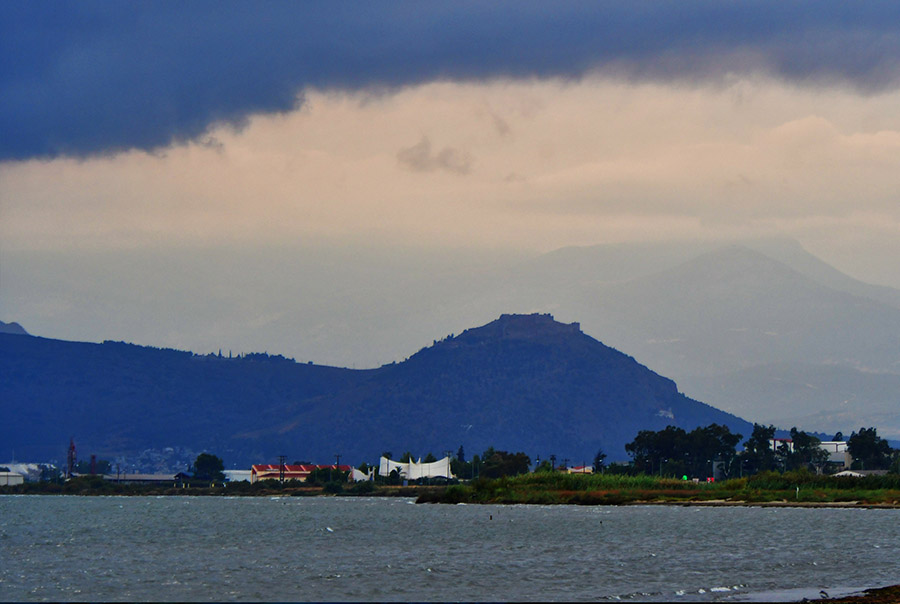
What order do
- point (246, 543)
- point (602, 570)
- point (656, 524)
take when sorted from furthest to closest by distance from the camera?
1. point (656, 524)
2. point (246, 543)
3. point (602, 570)

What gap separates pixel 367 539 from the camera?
137m

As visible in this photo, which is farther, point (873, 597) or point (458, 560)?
point (458, 560)

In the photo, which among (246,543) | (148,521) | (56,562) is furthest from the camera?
(148,521)

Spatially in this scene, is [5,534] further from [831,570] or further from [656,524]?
[831,570]

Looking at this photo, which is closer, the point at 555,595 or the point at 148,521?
the point at 555,595

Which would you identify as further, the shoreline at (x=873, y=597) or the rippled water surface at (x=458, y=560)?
the rippled water surface at (x=458, y=560)

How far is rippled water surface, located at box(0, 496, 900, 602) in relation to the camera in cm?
7994

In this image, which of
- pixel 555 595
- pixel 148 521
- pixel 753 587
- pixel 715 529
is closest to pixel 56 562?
pixel 555 595

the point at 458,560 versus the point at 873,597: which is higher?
the point at 458,560

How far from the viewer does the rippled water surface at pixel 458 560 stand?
7994 centimetres

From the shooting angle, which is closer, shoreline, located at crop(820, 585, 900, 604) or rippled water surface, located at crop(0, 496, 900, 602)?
shoreline, located at crop(820, 585, 900, 604)

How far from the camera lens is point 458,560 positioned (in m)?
105

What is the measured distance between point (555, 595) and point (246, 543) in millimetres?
61891

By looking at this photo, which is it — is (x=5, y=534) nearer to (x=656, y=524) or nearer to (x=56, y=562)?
(x=56, y=562)
